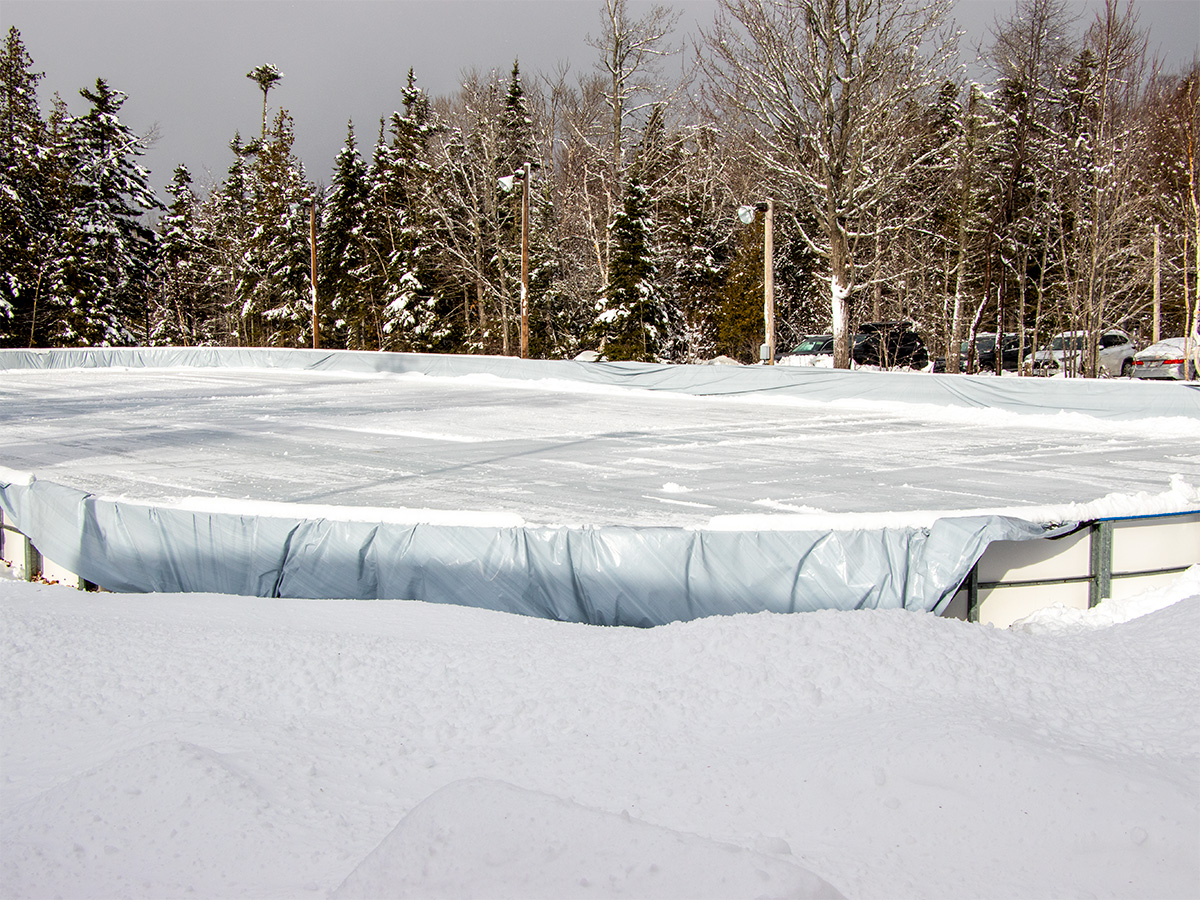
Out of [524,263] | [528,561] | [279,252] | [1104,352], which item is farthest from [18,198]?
[528,561]

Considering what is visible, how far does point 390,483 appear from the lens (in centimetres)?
1120

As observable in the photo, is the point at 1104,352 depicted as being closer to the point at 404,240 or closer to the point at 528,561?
the point at 404,240

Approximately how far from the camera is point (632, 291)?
133ft

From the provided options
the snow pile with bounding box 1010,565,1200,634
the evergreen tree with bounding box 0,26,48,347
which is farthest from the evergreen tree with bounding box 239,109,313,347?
the snow pile with bounding box 1010,565,1200,634

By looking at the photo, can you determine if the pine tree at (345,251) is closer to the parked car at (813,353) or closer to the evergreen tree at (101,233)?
the evergreen tree at (101,233)

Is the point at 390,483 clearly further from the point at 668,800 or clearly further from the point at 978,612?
the point at 668,800

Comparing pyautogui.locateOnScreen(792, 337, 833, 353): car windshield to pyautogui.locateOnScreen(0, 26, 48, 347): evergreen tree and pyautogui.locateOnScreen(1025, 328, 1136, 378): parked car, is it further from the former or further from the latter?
pyautogui.locateOnScreen(0, 26, 48, 347): evergreen tree

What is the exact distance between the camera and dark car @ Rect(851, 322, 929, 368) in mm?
37438

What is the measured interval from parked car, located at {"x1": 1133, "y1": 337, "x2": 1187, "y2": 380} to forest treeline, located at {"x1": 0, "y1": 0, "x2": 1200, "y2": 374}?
1522 millimetres

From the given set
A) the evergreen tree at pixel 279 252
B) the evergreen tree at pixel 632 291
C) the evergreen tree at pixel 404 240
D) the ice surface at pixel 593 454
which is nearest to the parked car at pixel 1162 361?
the ice surface at pixel 593 454

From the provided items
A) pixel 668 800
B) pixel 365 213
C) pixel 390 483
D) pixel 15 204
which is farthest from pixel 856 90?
pixel 15 204

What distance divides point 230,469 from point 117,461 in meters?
2.17

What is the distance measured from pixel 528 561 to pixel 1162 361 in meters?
29.7

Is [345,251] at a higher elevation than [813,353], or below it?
higher
